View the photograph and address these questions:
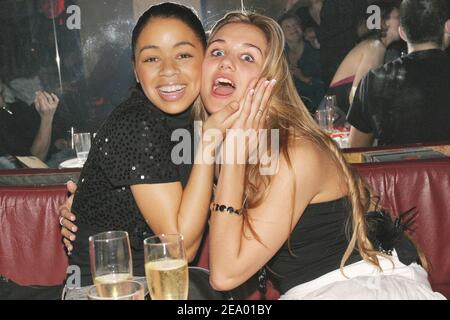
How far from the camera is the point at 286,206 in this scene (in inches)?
64.6

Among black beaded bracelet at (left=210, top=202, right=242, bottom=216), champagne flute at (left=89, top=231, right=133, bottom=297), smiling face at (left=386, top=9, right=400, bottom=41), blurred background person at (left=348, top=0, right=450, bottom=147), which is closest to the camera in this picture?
champagne flute at (left=89, top=231, right=133, bottom=297)

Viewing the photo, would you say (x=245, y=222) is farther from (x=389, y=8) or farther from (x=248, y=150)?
(x=389, y=8)

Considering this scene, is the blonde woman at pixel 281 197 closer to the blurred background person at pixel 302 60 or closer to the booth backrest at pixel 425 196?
the booth backrest at pixel 425 196

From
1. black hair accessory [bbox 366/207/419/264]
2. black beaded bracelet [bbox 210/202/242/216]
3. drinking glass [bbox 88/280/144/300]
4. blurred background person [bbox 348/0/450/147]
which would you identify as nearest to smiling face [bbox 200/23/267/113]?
black beaded bracelet [bbox 210/202/242/216]

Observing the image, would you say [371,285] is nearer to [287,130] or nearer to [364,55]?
[287,130]

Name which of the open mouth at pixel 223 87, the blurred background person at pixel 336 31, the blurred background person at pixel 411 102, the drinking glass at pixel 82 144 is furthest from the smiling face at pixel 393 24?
the open mouth at pixel 223 87

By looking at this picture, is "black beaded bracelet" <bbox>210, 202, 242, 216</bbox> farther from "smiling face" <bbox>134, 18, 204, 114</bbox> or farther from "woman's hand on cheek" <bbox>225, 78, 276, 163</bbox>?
"smiling face" <bbox>134, 18, 204, 114</bbox>

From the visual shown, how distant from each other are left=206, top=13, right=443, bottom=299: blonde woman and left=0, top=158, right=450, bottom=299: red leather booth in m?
0.43

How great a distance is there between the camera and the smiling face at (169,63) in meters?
1.95

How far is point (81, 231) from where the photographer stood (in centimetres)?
194

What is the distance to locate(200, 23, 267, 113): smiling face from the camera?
6.28ft

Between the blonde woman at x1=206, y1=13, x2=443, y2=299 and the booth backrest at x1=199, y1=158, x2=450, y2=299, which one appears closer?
the blonde woman at x1=206, y1=13, x2=443, y2=299

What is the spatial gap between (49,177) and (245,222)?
4.26 feet
